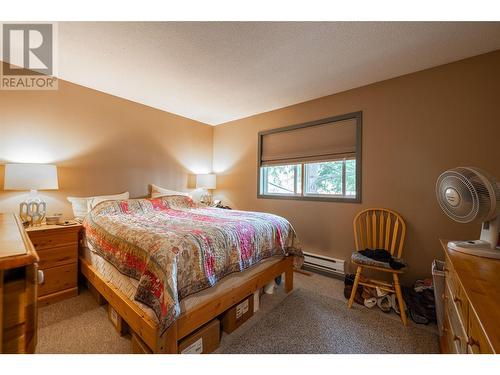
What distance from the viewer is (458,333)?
938 millimetres

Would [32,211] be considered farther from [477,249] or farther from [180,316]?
[477,249]

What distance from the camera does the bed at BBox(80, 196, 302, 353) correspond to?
1.17 meters

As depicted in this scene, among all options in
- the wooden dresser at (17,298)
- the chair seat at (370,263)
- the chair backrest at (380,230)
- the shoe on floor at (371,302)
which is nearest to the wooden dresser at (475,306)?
the chair seat at (370,263)

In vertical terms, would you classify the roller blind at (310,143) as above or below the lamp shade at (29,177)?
above

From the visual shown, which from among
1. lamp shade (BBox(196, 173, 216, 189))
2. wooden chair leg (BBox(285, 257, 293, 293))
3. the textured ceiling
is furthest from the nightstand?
wooden chair leg (BBox(285, 257, 293, 293))

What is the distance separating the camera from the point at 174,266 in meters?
1.18

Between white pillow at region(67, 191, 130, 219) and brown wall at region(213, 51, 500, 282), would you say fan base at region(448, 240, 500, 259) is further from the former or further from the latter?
white pillow at region(67, 191, 130, 219)

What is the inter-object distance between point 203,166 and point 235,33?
2642 millimetres

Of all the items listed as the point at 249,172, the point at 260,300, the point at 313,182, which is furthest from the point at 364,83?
the point at 260,300

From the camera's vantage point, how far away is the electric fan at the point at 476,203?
114cm

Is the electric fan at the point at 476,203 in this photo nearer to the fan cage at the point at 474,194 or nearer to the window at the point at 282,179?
the fan cage at the point at 474,194

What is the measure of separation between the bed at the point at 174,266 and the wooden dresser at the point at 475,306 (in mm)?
1215

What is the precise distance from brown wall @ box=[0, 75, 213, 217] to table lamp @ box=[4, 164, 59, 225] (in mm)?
171

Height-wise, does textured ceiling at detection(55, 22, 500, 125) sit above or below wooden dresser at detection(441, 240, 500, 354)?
above
